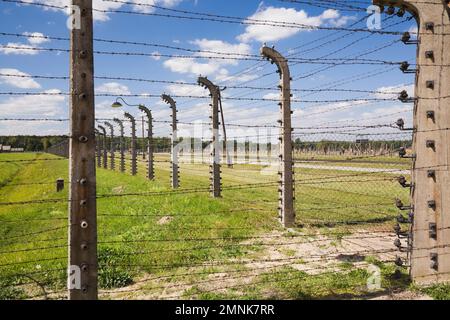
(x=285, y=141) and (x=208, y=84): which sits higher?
(x=208, y=84)

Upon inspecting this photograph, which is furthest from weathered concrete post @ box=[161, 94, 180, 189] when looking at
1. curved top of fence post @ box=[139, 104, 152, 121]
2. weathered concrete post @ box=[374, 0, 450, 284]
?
weathered concrete post @ box=[374, 0, 450, 284]

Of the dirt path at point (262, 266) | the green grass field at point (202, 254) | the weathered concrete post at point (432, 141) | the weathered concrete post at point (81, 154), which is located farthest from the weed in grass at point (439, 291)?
the weathered concrete post at point (81, 154)

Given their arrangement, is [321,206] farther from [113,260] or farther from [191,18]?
[191,18]

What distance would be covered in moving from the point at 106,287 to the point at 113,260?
1.28 m

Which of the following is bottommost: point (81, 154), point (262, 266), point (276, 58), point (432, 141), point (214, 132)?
point (262, 266)

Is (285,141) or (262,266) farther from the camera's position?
(285,141)

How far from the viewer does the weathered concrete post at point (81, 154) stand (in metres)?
4.05

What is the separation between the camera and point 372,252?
7922 mm

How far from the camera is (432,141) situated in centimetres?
553

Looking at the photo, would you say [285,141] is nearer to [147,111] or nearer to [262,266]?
[262,266]

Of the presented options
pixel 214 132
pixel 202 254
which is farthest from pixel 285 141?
pixel 202 254

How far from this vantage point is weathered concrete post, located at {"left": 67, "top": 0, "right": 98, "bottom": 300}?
13.3 feet

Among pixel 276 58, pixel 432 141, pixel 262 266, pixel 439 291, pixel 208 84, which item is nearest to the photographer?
pixel 439 291

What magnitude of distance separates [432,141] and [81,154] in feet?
16.6
